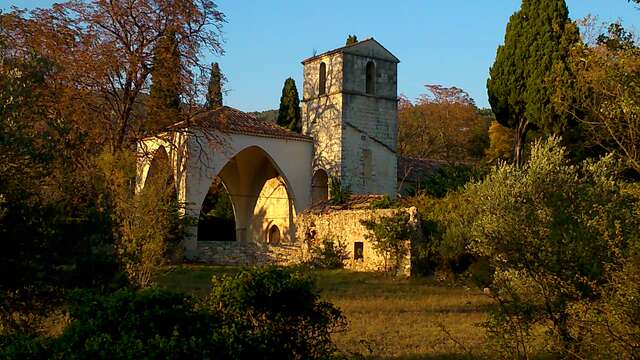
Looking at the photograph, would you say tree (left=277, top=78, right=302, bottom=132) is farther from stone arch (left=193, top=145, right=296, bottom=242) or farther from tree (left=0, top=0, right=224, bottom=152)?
tree (left=0, top=0, right=224, bottom=152)

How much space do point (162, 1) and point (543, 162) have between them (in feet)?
47.6

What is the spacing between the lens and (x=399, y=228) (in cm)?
1995

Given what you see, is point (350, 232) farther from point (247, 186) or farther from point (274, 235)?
point (247, 186)

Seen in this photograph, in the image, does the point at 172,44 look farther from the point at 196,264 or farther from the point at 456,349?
the point at 456,349

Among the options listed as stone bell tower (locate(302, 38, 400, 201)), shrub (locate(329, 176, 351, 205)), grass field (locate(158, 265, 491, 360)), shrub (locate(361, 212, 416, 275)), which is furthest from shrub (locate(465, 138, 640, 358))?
stone bell tower (locate(302, 38, 400, 201))

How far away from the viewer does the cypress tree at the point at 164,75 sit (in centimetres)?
2250

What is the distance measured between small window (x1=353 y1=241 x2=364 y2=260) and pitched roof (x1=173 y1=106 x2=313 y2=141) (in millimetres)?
7569

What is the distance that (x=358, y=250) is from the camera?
72.7ft

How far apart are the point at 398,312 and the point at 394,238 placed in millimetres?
7015

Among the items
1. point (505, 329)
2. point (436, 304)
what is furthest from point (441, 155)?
point (505, 329)

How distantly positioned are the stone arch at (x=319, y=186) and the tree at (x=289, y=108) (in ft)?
20.7

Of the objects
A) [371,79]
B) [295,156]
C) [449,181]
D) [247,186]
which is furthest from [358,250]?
[247,186]

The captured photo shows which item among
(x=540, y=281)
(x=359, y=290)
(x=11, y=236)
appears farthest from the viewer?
(x=359, y=290)

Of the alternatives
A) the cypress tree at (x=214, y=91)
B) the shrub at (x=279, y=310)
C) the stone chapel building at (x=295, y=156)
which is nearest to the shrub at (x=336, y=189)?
the stone chapel building at (x=295, y=156)
